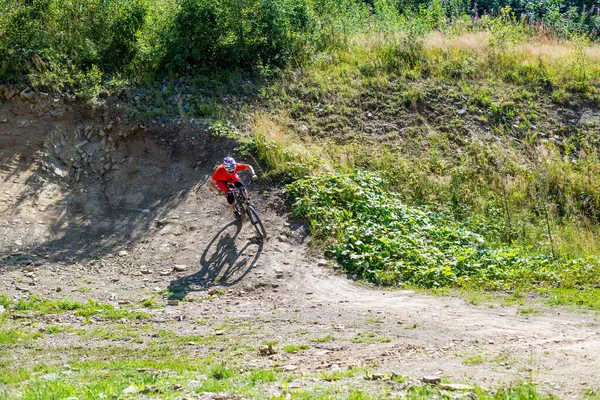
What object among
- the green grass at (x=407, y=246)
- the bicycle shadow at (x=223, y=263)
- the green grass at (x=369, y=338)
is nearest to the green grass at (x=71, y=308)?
the bicycle shadow at (x=223, y=263)

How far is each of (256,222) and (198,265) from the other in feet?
4.70

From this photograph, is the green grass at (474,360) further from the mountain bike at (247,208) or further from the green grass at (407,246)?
the mountain bike at (247,208)

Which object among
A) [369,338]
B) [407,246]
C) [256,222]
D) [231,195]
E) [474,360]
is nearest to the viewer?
[474,360]

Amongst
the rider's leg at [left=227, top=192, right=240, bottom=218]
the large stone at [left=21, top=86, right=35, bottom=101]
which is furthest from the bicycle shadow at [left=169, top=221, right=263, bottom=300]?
the large stone at [left=21, top=86, right=35, bottom=101]

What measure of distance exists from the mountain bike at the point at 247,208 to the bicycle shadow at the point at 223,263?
0.25 meters

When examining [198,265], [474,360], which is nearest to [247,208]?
[198,265]

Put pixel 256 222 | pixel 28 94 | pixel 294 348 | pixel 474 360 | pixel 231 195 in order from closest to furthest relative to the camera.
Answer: pixel 474 360
pixel 294 348
pixel 256 222
pixel 231 195
pixel 28 94

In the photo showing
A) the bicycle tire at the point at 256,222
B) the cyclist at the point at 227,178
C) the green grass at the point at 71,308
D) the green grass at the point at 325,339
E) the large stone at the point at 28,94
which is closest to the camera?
the green grass at the point at 325,339

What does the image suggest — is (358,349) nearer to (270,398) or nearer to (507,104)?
(270,398)

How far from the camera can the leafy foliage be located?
39.4 feet

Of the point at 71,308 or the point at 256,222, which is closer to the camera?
the point at 71,308

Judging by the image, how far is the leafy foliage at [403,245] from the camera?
12.0m

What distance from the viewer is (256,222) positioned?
1356cm

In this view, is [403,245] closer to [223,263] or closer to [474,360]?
[223,263]
